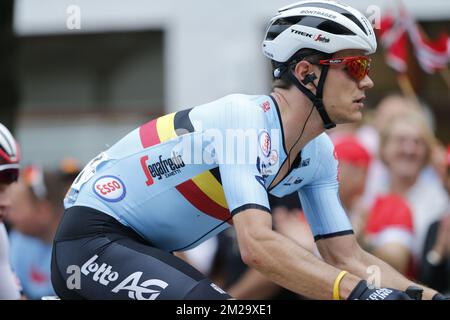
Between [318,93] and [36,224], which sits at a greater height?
[318,93]

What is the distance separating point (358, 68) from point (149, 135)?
1.12 metres

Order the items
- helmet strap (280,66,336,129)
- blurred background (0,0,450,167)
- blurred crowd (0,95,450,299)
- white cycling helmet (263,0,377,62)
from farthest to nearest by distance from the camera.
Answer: blurred background (0,0,450,167), blurred crowd (0,95,450,299), helmet strap (280,66,336,129), white cycling helmet (263,0,377,62)

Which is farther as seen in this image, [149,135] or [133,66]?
[133,66]

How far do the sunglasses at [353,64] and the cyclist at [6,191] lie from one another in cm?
190

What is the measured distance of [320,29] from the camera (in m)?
5.47

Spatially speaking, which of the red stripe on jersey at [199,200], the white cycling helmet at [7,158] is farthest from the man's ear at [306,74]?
the white cycling helmet at [7,158]

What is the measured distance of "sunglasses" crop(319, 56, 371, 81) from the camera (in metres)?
5.52

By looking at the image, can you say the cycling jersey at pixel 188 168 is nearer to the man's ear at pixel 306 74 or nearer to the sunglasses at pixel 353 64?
the man's ear at pixel 306 74

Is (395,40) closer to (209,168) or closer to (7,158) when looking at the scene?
(7,158)

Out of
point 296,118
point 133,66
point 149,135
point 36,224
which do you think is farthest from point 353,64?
point 133,66

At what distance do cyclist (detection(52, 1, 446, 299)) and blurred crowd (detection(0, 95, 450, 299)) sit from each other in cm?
215

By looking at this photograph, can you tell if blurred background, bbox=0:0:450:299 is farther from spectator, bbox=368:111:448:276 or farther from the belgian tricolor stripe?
the belgian tricolor stripe

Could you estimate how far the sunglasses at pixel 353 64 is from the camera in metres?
5.52

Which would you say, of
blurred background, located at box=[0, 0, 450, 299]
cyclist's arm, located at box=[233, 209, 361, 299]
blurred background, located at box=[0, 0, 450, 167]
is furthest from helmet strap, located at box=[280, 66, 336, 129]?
blurred background, located at box=[0, 0, 450, 167]
